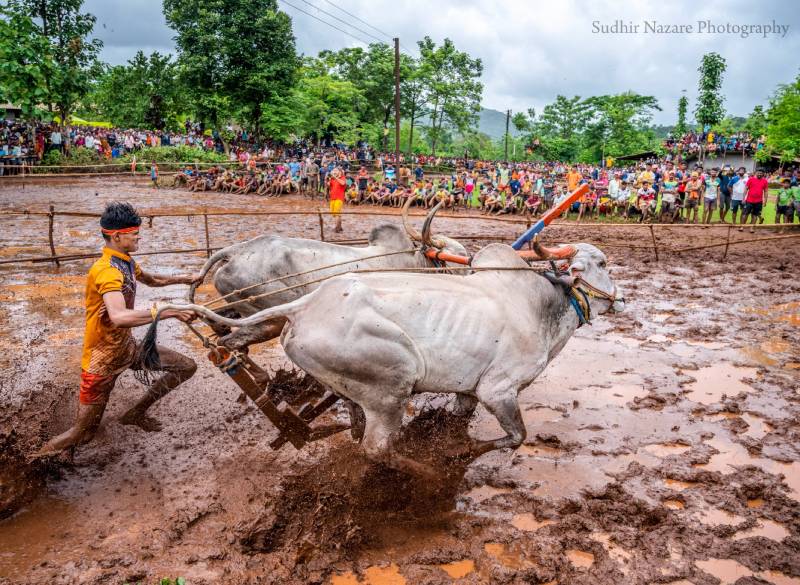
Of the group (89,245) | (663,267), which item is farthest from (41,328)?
(663,267)

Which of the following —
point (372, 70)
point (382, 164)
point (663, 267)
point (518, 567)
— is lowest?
point (518, 567)

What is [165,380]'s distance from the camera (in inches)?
171

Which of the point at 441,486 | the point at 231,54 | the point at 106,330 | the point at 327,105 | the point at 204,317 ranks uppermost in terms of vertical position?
the point at 231,54

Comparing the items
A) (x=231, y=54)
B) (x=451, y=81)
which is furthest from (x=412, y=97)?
(x=231, y=54)

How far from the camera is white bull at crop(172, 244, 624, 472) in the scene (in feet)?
11.4

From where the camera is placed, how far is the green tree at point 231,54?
30.2 metres

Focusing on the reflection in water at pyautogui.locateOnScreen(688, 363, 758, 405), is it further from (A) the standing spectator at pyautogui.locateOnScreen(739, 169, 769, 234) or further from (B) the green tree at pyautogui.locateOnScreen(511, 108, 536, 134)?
(B) the green tree at pyautogui.locateOnScreen(511, 108, 536, 134)

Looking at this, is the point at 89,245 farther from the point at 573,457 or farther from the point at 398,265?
the point at 573,457

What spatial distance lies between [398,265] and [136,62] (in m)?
40.2

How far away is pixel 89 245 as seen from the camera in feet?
40.9

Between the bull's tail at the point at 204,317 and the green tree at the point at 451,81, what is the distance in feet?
117

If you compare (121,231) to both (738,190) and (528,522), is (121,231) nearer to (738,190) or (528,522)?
(528,522)

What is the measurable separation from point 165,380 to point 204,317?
1027 millimetres

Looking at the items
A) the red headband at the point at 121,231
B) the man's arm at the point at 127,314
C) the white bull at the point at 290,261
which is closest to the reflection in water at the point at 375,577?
the man's arm at the point at 127,314
